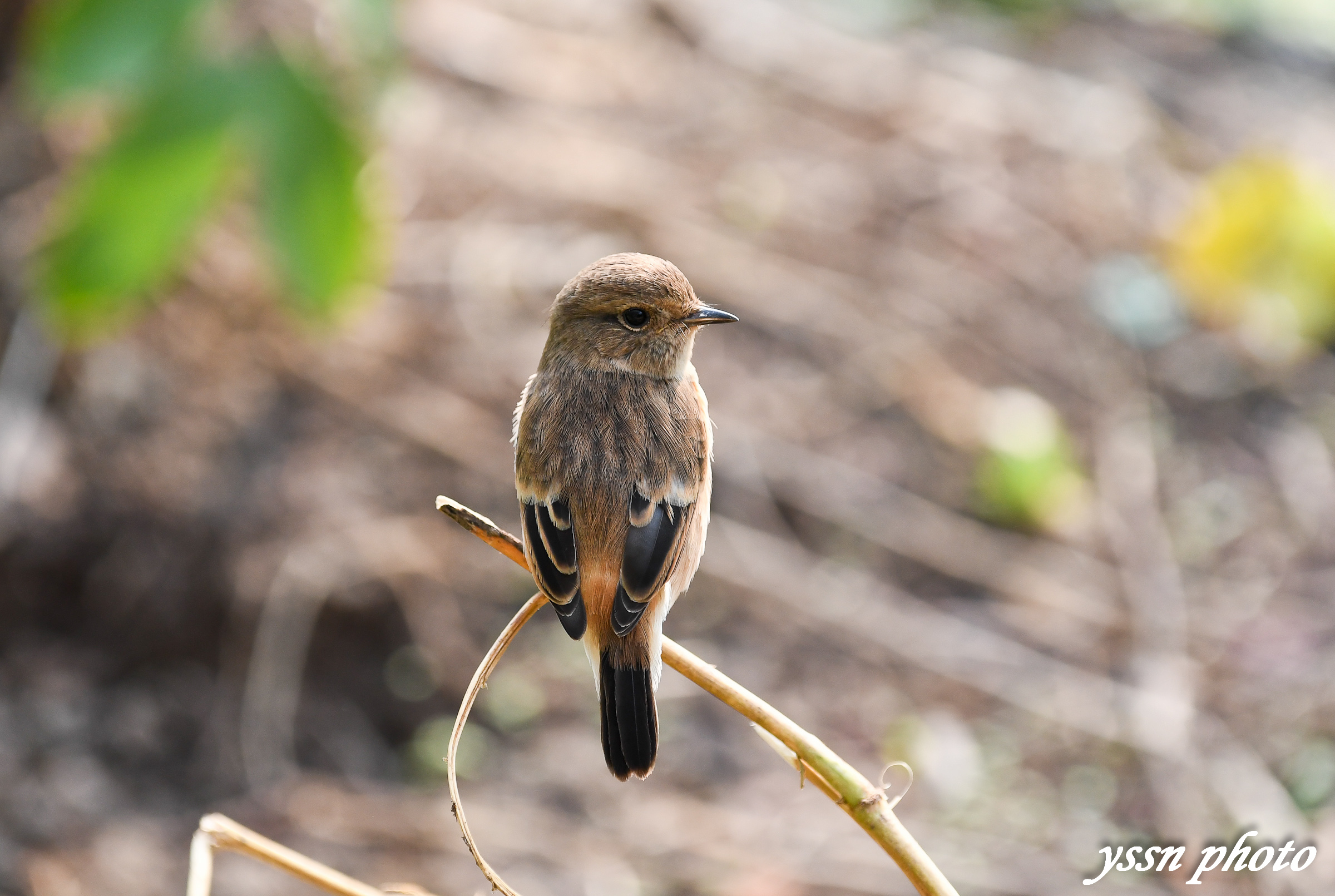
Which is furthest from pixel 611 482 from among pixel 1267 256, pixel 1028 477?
pixel 1267 256

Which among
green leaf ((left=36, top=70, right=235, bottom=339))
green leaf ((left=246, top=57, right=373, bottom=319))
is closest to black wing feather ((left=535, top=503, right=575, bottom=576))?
green leaf ((left=246, top=57, right=373, bottom=319))

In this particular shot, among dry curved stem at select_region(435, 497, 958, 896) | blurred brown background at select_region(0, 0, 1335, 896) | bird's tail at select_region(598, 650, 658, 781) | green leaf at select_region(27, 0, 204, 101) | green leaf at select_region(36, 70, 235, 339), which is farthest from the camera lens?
blurred brown background at select_region(0, 0, 1335, 896)

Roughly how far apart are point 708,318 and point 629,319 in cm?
25

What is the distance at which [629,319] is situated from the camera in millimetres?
2711

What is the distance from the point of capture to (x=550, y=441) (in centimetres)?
275

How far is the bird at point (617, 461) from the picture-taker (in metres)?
→ 2.55

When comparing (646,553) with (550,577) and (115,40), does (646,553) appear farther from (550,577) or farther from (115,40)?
(115,40)

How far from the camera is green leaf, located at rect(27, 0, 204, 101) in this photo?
2.76m

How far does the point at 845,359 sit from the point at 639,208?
1.38 m

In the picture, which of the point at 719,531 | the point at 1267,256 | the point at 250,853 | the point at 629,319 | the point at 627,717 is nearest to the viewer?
the point at 250,853

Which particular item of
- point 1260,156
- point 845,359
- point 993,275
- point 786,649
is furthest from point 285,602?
point 1260,156

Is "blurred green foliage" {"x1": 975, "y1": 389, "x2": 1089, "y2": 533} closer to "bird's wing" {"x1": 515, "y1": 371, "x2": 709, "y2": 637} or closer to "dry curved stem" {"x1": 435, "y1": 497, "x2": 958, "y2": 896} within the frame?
"bird's wing" {"x1": 515, "y1": 371, "x2": 709, "y2": 637}

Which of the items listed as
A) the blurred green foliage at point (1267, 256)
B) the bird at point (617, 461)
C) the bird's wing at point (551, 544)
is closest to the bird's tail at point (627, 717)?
the bird at point (617, 461)

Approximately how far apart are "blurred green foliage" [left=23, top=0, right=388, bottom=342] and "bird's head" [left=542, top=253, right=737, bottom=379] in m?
0.67
